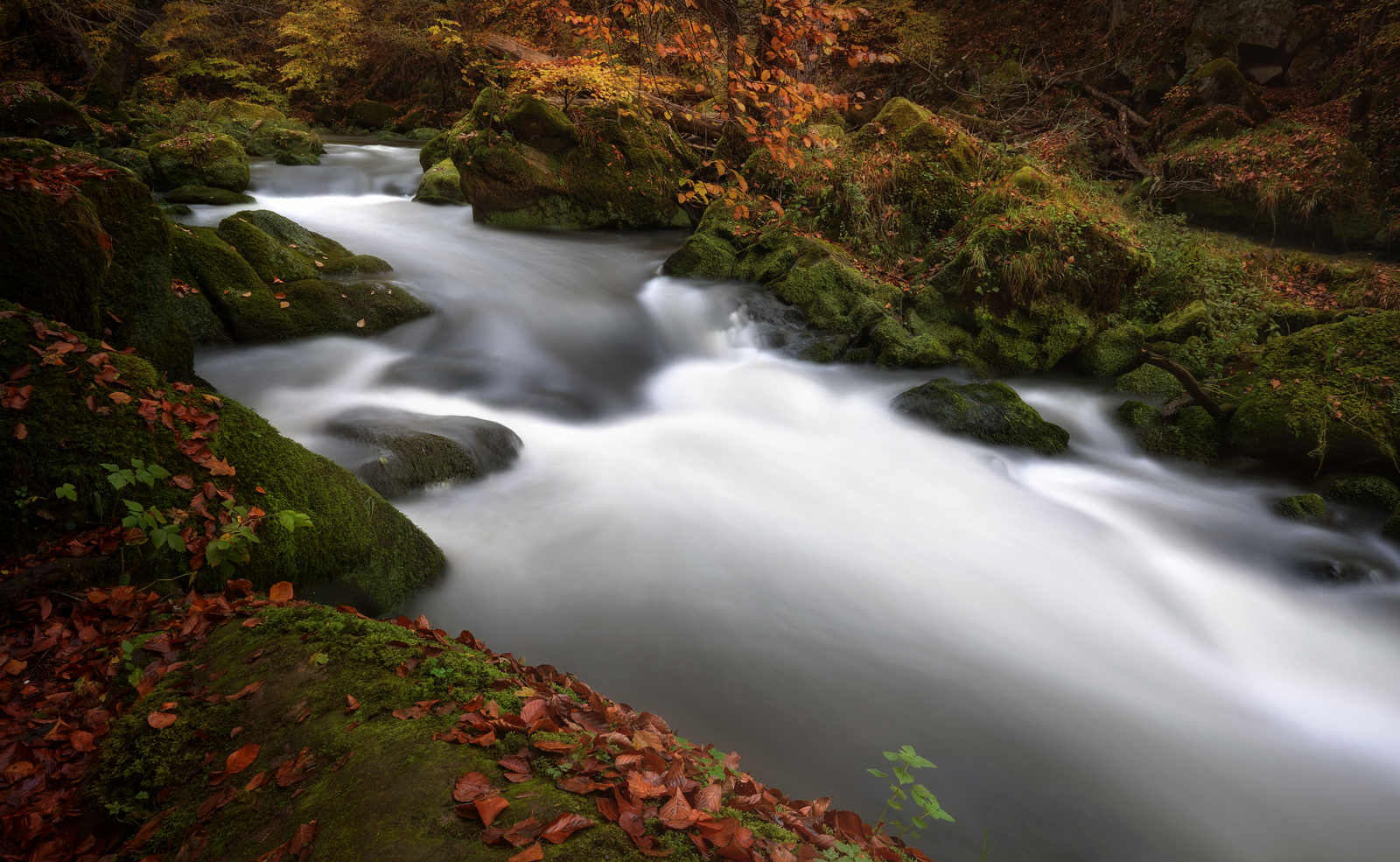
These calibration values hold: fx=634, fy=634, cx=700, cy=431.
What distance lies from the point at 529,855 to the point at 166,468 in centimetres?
244

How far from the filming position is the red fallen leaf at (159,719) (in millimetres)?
1917

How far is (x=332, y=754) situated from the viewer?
1.79 m

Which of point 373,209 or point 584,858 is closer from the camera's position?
point 584,858

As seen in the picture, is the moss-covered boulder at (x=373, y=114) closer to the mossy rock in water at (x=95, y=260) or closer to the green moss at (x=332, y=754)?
the mossy rock in water at (x=95, y=260)

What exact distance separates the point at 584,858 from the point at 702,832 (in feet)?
Answer: 1.07

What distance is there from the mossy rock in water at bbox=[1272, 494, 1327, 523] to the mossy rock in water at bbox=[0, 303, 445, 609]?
303 inches

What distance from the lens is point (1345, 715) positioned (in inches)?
158

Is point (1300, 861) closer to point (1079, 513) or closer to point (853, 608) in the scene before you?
point (853, 608)

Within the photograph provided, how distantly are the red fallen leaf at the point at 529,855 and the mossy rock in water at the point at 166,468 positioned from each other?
2.05 metres

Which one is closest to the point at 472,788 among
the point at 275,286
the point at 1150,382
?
the point at 275,286

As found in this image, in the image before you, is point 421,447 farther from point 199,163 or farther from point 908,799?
point 199,163

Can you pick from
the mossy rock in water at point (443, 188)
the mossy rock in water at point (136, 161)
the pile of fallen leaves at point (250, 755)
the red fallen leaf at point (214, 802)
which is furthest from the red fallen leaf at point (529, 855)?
the mossy rock in water at point (136, 161)

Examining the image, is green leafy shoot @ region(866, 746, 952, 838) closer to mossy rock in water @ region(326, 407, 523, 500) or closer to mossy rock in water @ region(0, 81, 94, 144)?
mossy rock in water @ region(326, 407, 523, 500)

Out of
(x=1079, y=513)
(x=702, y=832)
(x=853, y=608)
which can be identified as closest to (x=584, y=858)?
(x=702, y=832)
